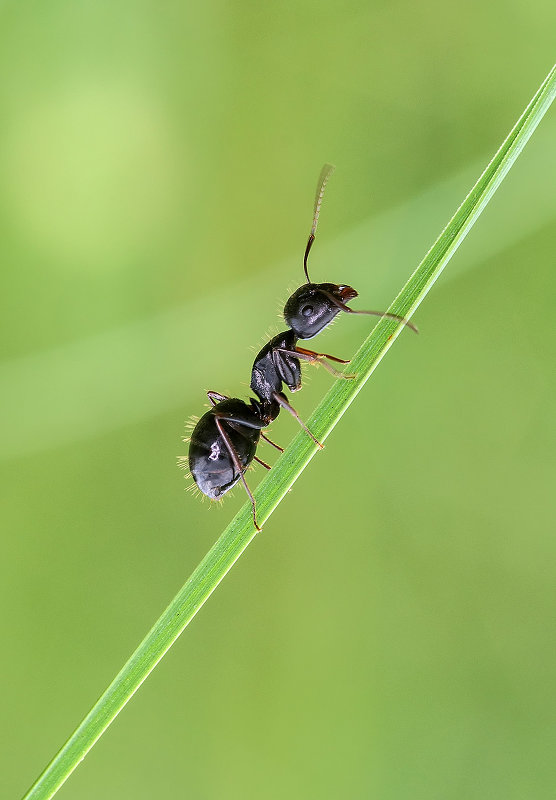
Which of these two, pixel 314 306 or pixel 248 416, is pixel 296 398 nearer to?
pixel 248 416

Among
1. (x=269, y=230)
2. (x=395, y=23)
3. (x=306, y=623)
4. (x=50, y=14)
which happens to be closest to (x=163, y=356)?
(x=269, y=230)

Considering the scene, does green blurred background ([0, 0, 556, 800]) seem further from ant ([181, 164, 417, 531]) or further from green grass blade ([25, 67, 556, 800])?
green grass blade ([25, 67, 556, 800])

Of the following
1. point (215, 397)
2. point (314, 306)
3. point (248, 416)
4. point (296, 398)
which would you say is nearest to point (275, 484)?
point (248, 416)

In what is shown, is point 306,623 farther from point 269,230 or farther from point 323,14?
point 323,14

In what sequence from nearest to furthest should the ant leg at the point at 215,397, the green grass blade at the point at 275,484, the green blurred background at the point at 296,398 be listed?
the green grass blade at the point at 275,484 < the ant leg at the point at 215,397 < the green blurred background at the point at 296,398

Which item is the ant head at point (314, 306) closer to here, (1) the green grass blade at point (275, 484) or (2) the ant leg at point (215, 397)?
(2) the ant leg at point (215, 397)

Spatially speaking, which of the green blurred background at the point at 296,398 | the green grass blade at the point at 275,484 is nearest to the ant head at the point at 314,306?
the green grass blade at the point at 275,484

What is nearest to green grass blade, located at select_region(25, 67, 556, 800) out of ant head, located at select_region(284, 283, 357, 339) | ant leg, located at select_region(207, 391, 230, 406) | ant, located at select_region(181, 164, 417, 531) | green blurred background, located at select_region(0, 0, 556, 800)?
ant, located at select_region(181, 164, 417, 531)
